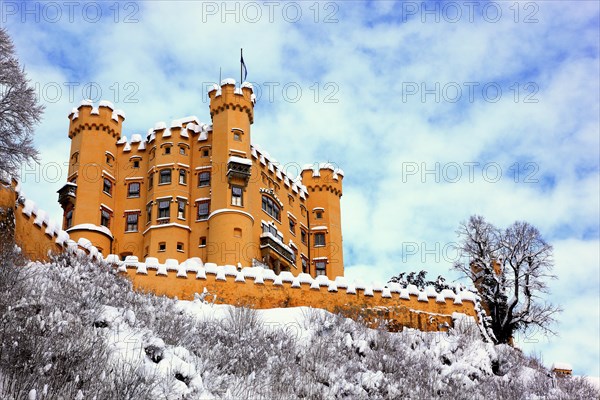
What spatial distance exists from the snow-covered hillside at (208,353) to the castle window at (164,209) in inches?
586

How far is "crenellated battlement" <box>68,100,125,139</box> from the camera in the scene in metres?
49.0

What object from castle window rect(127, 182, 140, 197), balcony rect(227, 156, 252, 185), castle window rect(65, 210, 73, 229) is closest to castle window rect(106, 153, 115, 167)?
castle window rect(127, 182, 140, 197)

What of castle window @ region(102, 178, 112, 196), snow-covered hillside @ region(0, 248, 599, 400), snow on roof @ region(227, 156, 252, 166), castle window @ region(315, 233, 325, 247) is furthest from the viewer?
castle window @ region(315, 233, 325, 247)

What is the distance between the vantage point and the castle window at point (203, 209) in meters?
47.7

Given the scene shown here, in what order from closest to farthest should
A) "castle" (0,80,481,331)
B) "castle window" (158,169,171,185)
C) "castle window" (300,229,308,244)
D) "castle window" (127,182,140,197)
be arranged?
1. "castle" (0,80,481,331)
2. "castle window" (158,169,171,185)
3. "castle window" (127,182,140,197)
4. "castle window" (300,229,308,244)

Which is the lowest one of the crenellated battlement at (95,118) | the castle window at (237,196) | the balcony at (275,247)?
the balcony at (275,247)

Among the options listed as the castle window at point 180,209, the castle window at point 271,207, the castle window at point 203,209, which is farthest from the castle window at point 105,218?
the castle window at point 271,207

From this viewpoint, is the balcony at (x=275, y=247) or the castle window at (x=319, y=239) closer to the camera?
the balcony at (x=275, y=247)

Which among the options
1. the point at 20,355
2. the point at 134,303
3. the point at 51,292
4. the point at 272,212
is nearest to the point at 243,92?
the point at 272,212

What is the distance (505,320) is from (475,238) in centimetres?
577

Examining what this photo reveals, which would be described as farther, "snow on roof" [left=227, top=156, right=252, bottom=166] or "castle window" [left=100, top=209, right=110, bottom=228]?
"castle window" [left=100, top=209, right=110, bottom=228]

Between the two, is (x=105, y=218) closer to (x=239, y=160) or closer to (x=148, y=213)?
(x=148, y=213)

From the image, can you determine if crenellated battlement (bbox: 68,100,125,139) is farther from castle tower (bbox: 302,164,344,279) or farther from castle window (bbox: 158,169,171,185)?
castle tower (bbox: 302,164,344,279)

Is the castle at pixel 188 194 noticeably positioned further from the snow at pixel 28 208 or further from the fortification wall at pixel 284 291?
the snow at pixel 28 208
